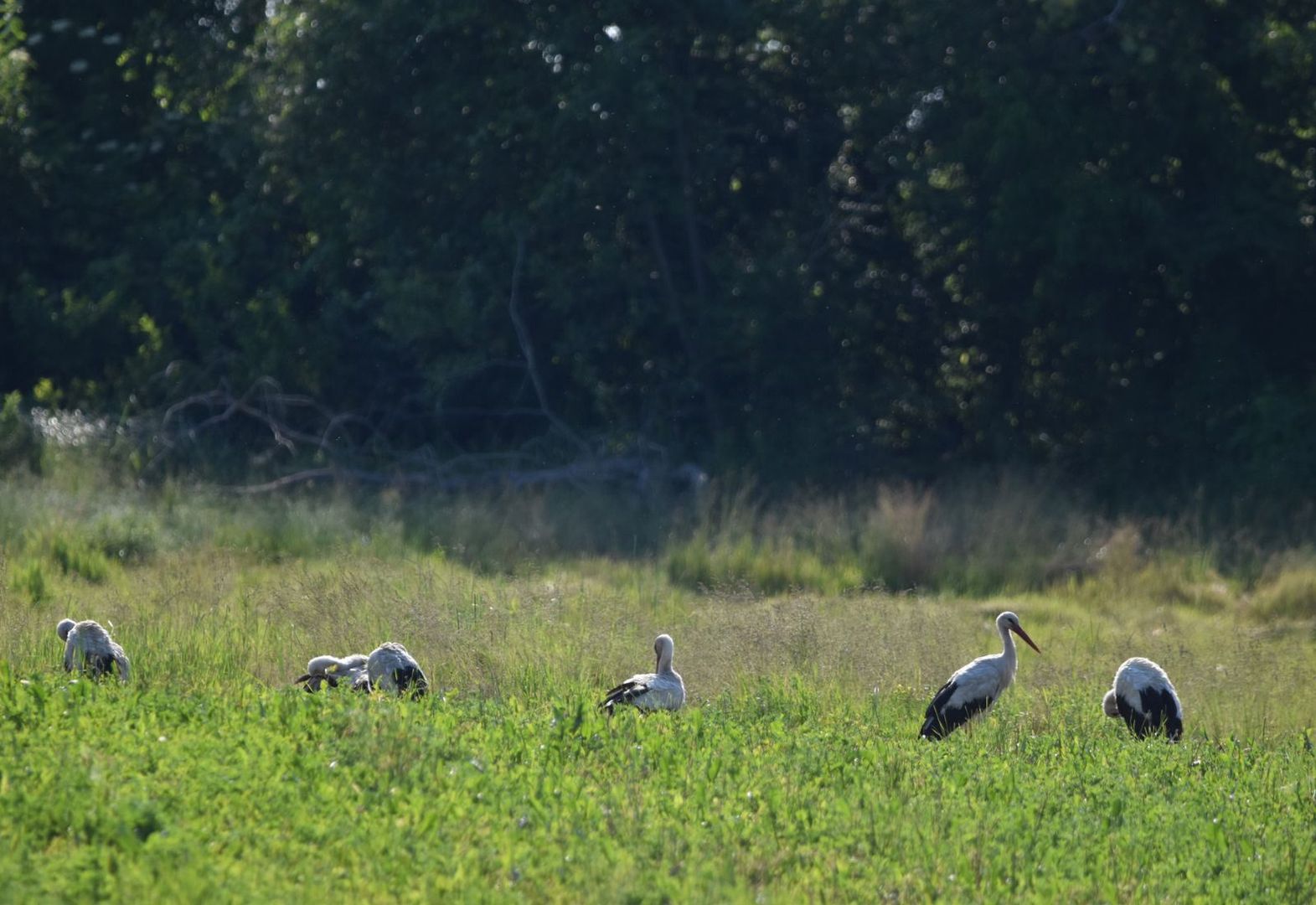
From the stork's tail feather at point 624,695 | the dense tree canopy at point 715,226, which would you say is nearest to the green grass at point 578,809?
the stork's tail feather at point 624,695

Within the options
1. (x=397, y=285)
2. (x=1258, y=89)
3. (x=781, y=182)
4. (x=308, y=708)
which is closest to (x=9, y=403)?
(x=397, y=285)

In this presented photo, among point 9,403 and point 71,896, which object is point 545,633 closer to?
point 71,896

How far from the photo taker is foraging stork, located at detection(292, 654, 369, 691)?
31.6 feet

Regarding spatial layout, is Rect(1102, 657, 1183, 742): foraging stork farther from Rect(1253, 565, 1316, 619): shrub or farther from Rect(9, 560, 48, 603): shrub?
Rect(9, 560, 48, 603): shrub

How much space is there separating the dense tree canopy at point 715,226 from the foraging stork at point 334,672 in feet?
37.4

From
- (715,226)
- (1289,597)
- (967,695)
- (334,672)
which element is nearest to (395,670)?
(334,672)

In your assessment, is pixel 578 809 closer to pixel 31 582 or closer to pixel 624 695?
pixel 624 695

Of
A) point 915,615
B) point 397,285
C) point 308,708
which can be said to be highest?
point 397,285

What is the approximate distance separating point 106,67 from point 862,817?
2136cm

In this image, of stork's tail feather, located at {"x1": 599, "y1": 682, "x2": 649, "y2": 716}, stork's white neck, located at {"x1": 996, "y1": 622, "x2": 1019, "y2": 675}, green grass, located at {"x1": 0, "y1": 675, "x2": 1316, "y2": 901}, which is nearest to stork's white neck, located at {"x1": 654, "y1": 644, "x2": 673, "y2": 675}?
stork's tail feather, located at {"x1": 599, "y1": 682, "x2": 649, "y2": 716}

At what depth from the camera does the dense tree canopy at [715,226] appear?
2078cm

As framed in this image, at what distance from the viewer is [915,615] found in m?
13.3

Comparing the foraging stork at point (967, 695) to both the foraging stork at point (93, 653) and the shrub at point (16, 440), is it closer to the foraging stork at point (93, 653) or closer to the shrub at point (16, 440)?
the foraging stork at point (93, 653)

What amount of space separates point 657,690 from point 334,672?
1.97 m
